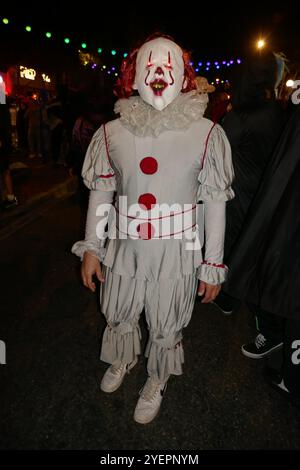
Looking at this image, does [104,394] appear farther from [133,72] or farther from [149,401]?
[133,72]

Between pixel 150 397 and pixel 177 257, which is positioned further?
pixel 150 397

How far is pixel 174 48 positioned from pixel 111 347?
1.59m

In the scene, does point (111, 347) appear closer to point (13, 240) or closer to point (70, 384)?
point (70, 384)

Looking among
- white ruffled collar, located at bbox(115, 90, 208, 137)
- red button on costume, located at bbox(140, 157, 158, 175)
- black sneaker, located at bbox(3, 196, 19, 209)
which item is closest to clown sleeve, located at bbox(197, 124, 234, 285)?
white ruffled collar, located at bbox(115, 90, 208, 137)

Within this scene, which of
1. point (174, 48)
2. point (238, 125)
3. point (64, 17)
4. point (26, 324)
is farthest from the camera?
point (64, 17)

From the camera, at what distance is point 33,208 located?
5.56 m

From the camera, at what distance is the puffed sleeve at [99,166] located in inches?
61.1

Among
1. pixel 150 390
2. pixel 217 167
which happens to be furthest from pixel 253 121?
pixel 150 390

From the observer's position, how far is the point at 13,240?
421 cm

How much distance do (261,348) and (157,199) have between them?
4.98 ft

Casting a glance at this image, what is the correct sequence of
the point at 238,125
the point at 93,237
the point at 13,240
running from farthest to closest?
the point at 13,240 < the point at 238,125 < the point at 93,237

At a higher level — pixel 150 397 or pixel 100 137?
pixel 100 137

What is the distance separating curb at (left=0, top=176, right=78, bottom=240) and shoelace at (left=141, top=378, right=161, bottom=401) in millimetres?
3191

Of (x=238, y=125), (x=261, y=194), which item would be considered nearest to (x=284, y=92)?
(x=238, y=125)
